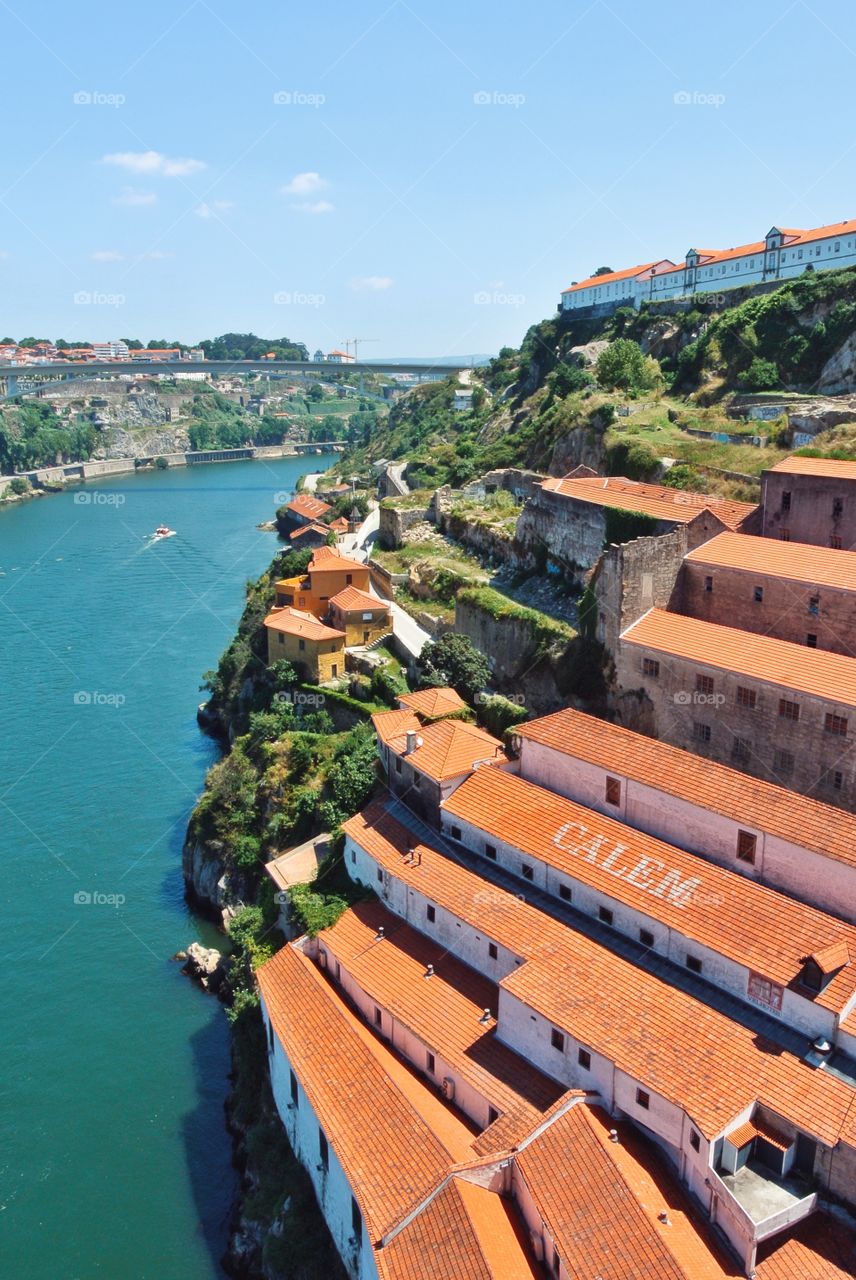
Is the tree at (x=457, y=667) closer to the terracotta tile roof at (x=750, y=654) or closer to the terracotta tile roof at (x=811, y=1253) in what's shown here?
the terracotta tile roof at (x=750, y=654)

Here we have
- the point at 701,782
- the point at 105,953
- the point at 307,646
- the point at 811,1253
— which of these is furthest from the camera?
the point at 307,646

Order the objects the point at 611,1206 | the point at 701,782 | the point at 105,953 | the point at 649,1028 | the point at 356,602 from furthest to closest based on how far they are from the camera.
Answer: the point at 356,602, the point at 105,953, the point at 701,782, the point at 649,1028, the point at 611,1206

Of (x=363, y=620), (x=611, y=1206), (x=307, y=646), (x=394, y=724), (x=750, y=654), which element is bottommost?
(x=611, y=1206)

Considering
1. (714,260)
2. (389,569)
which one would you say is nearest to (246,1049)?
(389,569)

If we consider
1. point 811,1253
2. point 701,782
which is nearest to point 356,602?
point 701,782

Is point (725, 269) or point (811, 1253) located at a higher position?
point (725, 269)

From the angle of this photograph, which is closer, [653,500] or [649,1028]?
[649,1028]

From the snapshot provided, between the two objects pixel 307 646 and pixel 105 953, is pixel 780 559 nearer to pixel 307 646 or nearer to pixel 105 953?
pixel 307 646
